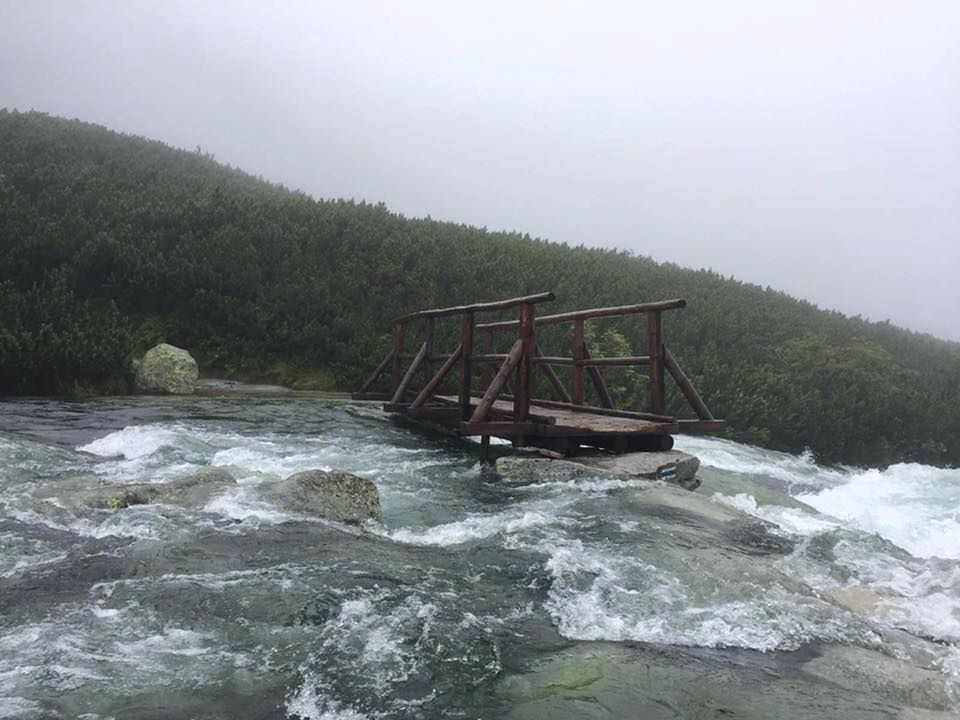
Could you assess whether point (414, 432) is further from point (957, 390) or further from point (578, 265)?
point (957, 390)

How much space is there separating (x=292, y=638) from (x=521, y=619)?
41.6 inches

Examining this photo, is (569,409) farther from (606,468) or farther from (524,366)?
(606,468)

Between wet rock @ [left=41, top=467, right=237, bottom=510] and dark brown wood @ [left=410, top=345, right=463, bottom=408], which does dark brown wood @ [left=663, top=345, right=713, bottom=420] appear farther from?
wet rock @ [left=41, top=467, right=237, bottom=510]

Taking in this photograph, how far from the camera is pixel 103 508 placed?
4.04 m

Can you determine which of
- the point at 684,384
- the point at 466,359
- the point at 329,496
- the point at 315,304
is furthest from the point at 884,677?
the point at 315,304

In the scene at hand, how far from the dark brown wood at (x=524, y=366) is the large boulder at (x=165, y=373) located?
6.43 meters

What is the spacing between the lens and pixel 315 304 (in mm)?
13094

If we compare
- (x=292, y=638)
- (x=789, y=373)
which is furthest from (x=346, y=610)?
(x=789, y=373)

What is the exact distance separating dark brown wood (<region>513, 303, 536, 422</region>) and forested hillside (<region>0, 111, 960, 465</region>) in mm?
5932

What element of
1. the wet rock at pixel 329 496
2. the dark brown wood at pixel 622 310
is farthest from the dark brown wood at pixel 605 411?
the wet rock at pixel 329 496

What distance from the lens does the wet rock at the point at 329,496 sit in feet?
14.3

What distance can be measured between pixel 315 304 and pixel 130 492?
30.1 ft

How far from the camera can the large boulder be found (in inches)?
408

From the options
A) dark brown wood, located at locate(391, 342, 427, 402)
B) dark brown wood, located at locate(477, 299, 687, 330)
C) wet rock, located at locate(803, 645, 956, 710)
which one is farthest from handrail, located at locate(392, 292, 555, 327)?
wet rock, located at locate(803, 645, 956, 710)
